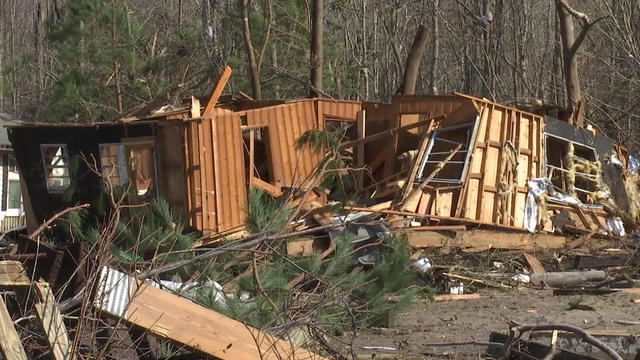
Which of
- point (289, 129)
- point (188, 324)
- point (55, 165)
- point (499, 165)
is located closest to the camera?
point (188, 324)

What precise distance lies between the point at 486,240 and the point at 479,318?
3.53 m

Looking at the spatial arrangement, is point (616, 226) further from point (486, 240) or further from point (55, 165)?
point (55, 165)

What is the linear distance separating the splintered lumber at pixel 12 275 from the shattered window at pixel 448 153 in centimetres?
951

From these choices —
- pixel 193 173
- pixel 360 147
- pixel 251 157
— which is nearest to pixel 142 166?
pixel 193 173

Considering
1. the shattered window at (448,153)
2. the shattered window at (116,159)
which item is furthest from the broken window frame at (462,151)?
the shattered window at (116,159)

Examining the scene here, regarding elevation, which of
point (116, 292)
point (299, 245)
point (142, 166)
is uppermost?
point (116, 292)

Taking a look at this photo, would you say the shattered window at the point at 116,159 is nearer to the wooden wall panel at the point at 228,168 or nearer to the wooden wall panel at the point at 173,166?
the wooden wall panel at the point at 173,166

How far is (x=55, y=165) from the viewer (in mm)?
16281

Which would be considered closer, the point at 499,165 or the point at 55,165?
the point at 499,165

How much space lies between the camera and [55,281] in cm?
525

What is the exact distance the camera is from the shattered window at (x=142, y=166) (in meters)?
14.6

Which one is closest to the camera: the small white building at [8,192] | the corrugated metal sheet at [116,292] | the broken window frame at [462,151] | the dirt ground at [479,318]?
the corrugated metal sheet at [116,292]

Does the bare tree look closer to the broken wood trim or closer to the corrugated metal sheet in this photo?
the broken wood trim

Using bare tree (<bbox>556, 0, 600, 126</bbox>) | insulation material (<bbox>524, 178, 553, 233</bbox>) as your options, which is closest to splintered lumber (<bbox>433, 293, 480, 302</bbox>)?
insulation material (<bbox>524, 178, 553, 233</bbox>)
